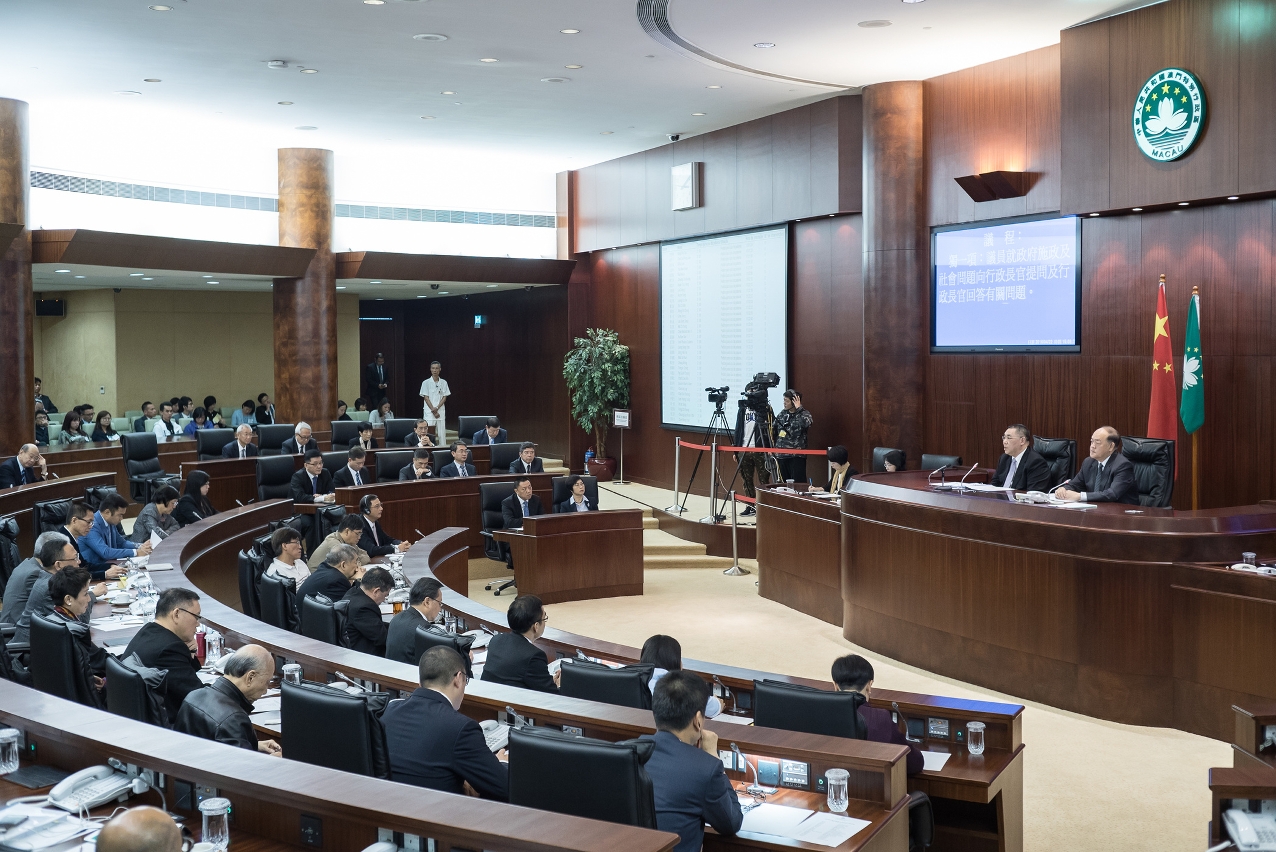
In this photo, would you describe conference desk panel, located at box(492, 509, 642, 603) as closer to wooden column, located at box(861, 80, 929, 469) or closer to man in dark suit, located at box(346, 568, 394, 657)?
wooden column, located at box(861, 80, 929, 469)

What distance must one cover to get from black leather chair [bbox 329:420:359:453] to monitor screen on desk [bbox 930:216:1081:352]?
21.2 ft

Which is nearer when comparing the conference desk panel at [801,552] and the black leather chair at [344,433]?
the conference desk panel at [801,552]

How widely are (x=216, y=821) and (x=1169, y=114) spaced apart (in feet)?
24.9

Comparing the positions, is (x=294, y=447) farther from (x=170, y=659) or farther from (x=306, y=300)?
(x=170, y=659)

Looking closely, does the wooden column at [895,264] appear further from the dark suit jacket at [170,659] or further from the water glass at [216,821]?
the water glass at [216,821]

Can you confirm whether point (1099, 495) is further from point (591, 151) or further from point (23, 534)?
point (591, 151)

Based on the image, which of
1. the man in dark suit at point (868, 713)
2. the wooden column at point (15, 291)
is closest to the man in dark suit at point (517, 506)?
the wooden column at point (15, 291)

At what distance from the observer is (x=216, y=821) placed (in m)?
2.77

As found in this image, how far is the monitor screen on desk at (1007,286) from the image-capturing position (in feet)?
30.1

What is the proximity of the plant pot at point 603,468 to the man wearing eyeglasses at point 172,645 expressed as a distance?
35.1 feet

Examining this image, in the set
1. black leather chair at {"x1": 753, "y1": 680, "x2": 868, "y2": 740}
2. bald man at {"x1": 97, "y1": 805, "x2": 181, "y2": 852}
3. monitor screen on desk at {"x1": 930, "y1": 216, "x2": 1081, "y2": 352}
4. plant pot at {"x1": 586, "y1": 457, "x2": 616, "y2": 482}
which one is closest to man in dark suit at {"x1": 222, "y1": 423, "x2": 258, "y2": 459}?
plant pot at {"x1": 586, "y1": 457, "x2": 616, "y2": 482}

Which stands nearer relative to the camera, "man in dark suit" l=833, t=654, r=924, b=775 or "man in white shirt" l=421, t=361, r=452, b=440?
"man in dark suit" l=833, t=654, r=924, b=775

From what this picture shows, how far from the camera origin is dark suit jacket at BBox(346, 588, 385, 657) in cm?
539

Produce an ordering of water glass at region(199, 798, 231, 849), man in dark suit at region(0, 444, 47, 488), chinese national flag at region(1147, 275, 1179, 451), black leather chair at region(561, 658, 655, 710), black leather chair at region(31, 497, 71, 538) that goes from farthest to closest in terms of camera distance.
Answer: man in dark suit at region(0, 444, 47, 488) → black leather chair at region(31, 497, 71, 538) → chinese national flag at region(1147, 275, 1179, 451) → black leather chair at region(561, 658, 655, 710) → water glass at region(199, 798, 231, 849)
